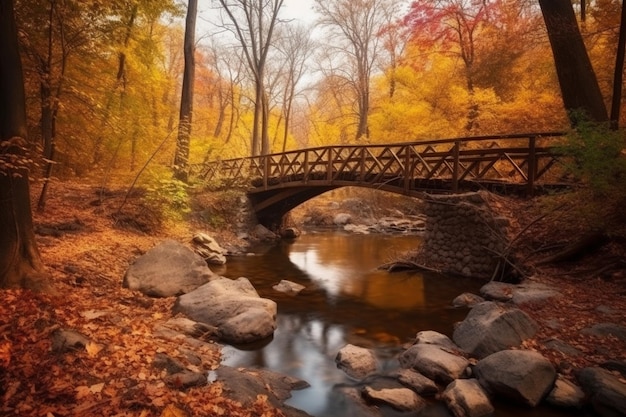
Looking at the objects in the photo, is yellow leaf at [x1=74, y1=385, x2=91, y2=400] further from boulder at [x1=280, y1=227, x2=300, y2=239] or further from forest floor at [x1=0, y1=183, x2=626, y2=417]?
boulder at [x1=280, y1=227, x2=300, y2=239]

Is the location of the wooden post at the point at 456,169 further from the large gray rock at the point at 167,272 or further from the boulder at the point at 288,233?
the boulder at the point at 288,233

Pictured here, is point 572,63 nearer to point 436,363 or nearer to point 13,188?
point 436,363

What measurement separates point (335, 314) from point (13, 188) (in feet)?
18.1

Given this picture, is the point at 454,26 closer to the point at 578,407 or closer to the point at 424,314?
the point at 424,314

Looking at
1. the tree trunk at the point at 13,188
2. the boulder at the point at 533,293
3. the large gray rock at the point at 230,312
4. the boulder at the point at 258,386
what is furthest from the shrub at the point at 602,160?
the tree trunk at the point at 13,188

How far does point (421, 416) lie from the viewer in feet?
12.8

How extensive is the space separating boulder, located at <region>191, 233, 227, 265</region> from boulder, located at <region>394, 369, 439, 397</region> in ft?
25.0

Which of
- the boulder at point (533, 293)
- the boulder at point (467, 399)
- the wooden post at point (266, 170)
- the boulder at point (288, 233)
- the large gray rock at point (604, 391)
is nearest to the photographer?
the large gray rock at point (604, 391)

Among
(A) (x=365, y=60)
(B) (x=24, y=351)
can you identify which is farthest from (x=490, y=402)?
(A) (x=365, y=60)

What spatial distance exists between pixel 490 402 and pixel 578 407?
88 cm

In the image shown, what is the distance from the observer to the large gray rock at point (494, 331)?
4.80 metres

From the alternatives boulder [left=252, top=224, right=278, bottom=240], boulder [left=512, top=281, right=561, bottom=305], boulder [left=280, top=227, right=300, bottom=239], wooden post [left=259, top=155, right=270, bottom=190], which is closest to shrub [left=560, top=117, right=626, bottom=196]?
boulder [left=512, top=281, right=561, bottom=305]

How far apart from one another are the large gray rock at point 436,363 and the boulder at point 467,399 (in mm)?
259

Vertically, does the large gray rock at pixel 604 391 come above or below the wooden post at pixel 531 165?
below
